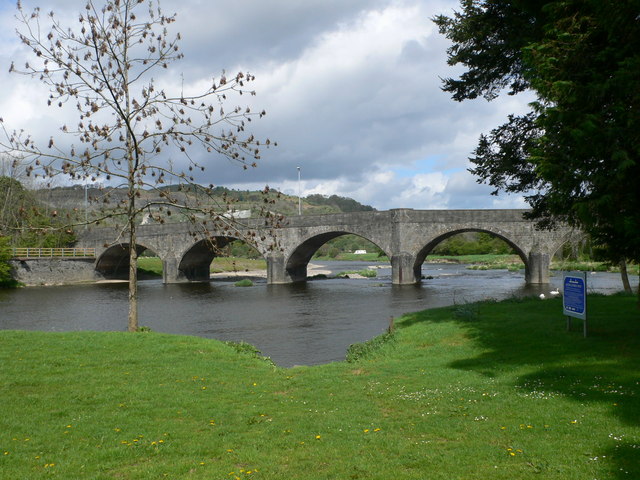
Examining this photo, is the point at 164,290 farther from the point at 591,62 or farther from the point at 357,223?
the point at 591,62

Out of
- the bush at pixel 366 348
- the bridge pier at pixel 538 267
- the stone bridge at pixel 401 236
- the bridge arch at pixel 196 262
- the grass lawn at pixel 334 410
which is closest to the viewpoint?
the grass lawn at pixel 334 410

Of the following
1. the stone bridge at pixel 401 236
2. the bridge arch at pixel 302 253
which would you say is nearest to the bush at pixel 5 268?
the stone bridge at pixel 401 236

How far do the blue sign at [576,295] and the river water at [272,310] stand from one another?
4592mm

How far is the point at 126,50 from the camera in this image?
17188 millimetres

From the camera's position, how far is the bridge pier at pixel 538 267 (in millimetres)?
48156

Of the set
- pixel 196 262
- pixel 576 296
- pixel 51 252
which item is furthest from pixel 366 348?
pixel 51 252

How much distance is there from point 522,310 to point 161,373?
14082 millimetres

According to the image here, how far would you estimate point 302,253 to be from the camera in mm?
59781

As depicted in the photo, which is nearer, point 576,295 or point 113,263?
point 576,295

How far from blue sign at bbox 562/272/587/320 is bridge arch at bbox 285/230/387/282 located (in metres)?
40.2

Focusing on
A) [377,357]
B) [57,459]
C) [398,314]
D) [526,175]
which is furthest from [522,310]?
[57,459]

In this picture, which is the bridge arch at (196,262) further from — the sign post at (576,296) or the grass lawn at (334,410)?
the sign post at (576,296)

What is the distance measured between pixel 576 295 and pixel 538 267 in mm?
36484

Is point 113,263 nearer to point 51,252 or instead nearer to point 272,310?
point 51,252
